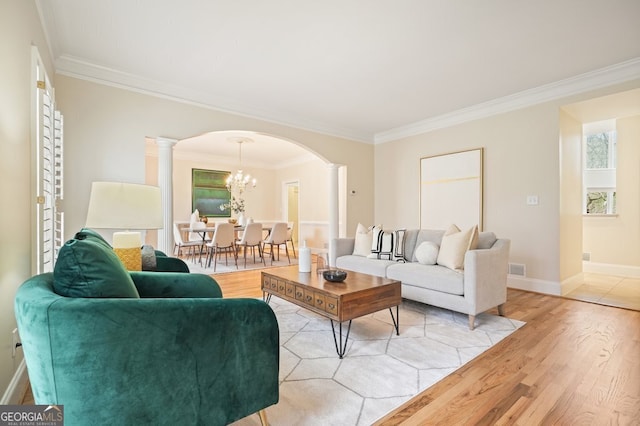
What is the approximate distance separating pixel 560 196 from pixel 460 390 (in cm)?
330

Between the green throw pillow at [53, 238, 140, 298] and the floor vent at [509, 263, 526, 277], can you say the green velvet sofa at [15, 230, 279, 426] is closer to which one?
the green throw pillow at [53, 238, 140, 298]

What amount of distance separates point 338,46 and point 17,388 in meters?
3.48

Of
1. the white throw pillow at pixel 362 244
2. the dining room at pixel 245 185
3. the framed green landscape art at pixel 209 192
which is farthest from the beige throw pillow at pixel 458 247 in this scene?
the framed green landscape art at pixel 209 192

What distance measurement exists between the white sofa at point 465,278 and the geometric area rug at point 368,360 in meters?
0.19

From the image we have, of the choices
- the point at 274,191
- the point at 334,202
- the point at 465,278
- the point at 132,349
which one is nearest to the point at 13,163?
the point at 132,349

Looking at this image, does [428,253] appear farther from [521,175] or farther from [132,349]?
[132,349]

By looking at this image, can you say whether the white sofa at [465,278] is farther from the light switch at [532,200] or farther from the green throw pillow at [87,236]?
the green throw pillow at [87,236]

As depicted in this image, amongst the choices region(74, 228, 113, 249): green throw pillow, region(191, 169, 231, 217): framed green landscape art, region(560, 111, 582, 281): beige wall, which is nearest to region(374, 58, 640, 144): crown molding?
region(560, 111, 582, 281): beige wall

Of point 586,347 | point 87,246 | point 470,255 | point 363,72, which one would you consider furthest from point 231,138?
point 586,347

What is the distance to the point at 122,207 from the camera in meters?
2.21

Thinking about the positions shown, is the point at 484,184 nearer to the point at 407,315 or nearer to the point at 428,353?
the point at 407,315

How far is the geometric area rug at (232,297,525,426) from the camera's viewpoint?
1600 millimetres

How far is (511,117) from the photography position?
429 centimetres

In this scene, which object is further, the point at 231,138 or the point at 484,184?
the point at 231,138
